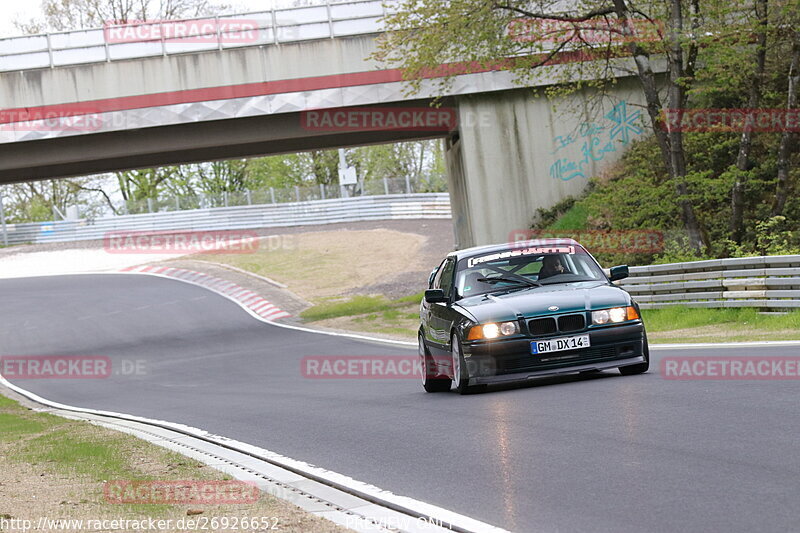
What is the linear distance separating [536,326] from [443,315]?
58.6 inches

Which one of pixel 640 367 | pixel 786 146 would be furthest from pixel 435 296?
pixel 786 146

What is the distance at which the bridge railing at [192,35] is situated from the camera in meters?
31.8

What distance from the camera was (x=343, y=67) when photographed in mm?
32469

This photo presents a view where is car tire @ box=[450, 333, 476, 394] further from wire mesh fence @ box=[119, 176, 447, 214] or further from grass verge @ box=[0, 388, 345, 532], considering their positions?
wire mesh fence @ box=[119, 176, 447, 214]

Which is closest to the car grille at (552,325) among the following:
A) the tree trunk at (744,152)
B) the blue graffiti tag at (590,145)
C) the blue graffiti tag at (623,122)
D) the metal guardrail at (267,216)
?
the tree trunk at (744,152)

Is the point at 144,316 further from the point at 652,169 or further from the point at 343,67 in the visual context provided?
the point at 652,169

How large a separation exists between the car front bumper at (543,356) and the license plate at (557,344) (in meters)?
0.04

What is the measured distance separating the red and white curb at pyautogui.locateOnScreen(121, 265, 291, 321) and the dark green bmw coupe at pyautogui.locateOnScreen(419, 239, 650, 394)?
948 inches

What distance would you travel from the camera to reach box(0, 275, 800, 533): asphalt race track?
5.65 m

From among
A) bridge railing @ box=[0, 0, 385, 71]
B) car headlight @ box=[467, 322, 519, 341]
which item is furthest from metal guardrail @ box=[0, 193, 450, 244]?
car headlight @ box=[467, 322, 519, 341]

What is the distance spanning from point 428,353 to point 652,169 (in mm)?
20403

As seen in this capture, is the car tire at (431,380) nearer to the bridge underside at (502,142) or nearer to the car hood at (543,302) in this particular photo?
the car hood at (543,302)

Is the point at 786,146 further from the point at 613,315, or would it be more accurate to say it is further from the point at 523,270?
the point at 613,315

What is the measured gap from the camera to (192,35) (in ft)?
106
